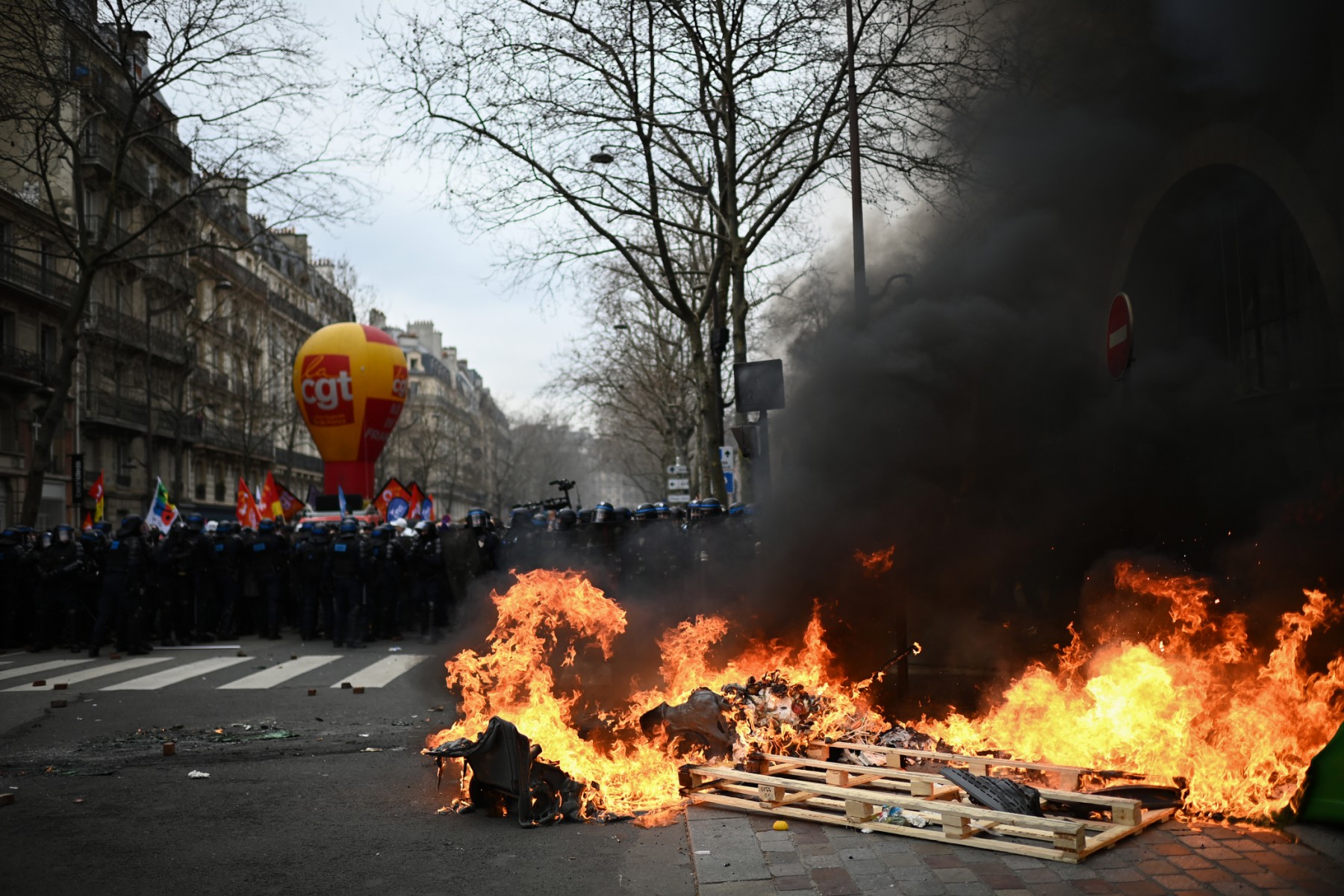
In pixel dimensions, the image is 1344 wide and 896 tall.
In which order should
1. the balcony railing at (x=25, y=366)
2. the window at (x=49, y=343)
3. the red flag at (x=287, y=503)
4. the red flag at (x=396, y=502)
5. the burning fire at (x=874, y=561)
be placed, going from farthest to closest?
the window at (x=49, y=343) < the balcony railing at (x=25, y=366) < the red flag at (x=287, y=503) < the red flag at (x=396, y=502) < the burning fire at (x=874, y=561)

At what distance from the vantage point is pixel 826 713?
6.54m

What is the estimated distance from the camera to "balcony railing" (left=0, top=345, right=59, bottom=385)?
28.5 metres

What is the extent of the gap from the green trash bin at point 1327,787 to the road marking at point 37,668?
11.4m

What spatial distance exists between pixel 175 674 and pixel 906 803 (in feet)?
29.7

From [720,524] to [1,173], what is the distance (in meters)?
26.4

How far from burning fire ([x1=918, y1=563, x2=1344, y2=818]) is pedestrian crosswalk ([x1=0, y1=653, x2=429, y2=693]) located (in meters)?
6.64

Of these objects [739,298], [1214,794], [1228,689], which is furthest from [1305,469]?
[739,298]

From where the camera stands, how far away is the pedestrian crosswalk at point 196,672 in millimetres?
10531

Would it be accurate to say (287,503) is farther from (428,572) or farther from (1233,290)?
(1233,290)

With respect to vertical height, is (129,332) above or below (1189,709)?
above

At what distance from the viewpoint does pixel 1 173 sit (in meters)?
27.4

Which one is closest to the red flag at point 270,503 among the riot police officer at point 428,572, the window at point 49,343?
the riot police officer at point 428,572

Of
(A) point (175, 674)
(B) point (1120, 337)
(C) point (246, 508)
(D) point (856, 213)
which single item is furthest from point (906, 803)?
(C) point (246, 508)

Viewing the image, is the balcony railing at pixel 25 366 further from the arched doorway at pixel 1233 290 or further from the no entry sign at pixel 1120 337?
the no entry sign at pixel 1120 337
